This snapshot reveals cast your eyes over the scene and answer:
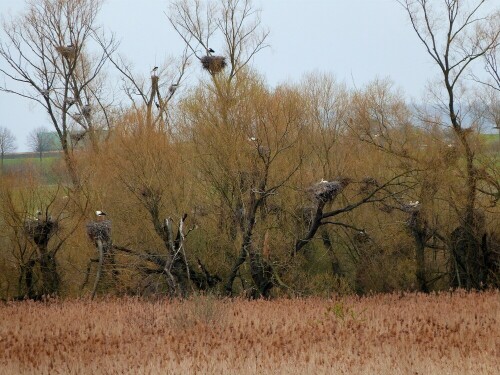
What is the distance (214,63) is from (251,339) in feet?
63.1

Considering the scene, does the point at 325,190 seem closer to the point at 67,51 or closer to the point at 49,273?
the point at 49,273

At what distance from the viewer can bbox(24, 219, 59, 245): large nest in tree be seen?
2691 centimetres

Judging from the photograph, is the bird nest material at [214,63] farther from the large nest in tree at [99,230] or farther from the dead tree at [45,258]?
the large nest in tree at [99,230]

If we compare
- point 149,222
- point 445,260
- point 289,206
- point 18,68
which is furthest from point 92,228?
point 18,68

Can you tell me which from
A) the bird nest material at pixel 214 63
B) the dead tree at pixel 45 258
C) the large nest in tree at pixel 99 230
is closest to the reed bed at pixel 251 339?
the large nest in tree at pixel 99 230

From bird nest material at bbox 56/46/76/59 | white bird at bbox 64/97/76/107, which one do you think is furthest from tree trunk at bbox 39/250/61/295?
bird nest material at bbox 56/46/76/59

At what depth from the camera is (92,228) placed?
22.5 meters

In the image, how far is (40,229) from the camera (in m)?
27.1

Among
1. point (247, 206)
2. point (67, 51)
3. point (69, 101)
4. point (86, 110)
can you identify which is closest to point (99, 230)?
point (247, 206)

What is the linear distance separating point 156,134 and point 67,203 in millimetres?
3940

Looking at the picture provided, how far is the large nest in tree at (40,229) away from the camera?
26906 millimetres

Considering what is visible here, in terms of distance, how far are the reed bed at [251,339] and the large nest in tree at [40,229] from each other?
11.1 m

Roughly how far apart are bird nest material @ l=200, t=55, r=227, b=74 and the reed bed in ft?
48.9

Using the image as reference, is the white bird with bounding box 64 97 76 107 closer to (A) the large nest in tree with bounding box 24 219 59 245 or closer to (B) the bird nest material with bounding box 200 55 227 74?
(B) the bird nest material with bounding box 200 55 227 74
